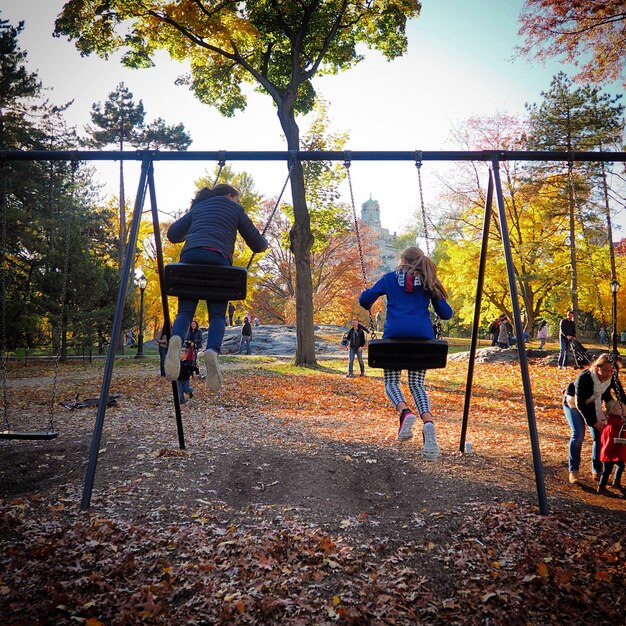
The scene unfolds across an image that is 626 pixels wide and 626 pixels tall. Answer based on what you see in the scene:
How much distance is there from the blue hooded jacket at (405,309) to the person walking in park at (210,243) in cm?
159

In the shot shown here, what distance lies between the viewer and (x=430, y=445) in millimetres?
4531

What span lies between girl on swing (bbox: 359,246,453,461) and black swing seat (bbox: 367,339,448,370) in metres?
0.12

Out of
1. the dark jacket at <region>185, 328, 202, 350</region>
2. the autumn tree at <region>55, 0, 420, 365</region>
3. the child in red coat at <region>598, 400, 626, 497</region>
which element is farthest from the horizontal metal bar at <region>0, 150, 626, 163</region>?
the autumn tree at <region>55, 0, 420, 365</region>

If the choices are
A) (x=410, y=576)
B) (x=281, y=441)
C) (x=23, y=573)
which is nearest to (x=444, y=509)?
(x=410, y=576)

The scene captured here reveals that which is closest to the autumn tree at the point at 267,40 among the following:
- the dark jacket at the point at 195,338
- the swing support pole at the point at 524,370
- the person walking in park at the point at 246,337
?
the dark jacket at the point at 195,338

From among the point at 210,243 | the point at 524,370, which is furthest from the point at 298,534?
the point at 210,243

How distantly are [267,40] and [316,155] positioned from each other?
449 inches

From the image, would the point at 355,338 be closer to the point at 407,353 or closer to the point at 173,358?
the point at 407,353

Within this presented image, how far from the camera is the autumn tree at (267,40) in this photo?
13.9 m

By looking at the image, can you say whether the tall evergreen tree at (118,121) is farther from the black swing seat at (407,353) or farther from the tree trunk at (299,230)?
the black swing seat at (407,353)

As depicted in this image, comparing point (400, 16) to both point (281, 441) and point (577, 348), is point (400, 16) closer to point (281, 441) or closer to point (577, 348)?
point (577, 348)

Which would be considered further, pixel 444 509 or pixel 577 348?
pixel 577 348

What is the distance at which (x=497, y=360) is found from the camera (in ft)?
63.8

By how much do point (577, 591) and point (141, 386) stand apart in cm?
1236
